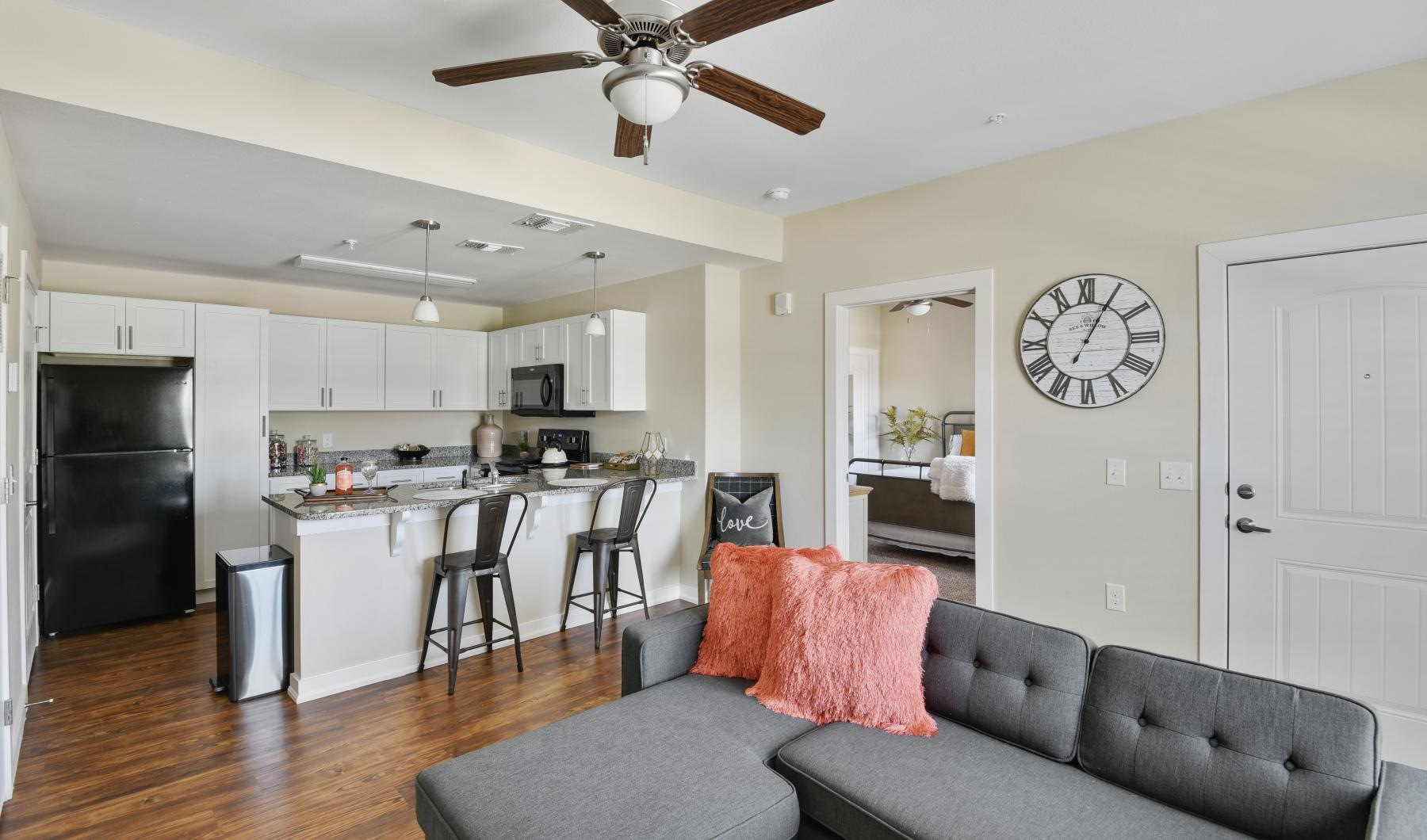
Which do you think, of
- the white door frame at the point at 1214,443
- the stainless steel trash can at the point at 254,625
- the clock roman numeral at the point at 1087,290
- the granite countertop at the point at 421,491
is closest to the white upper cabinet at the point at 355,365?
the granite countertop at the point at 421,491

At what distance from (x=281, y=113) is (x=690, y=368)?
2702mm

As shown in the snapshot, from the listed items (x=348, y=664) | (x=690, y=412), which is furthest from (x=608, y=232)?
(x=348, y=664)

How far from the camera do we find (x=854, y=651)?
2.01m

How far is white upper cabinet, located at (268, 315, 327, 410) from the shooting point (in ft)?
16.9

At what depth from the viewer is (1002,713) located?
6.22ft

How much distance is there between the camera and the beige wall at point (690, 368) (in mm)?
4578

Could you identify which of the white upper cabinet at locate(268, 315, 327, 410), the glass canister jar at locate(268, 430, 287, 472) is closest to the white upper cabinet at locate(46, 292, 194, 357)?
the white upper cabinet at locate(268, 315, 327, 410)

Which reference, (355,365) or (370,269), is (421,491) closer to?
(370,269)

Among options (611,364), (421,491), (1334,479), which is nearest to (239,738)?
(421,491)

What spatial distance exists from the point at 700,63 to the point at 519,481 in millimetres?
3202

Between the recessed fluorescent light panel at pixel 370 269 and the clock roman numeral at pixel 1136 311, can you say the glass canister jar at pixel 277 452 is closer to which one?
the recessed fluorescent light panel at pixel 370 269

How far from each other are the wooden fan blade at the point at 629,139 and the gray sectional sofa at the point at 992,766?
1803 millimetres

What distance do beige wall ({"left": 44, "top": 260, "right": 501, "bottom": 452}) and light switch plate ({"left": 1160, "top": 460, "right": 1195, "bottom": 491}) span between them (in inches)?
220

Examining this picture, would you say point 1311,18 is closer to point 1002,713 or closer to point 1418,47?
point 1418,47
